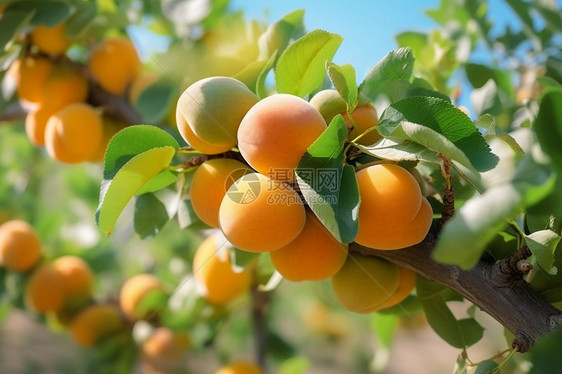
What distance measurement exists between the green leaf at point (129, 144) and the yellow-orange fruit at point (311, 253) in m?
0.15

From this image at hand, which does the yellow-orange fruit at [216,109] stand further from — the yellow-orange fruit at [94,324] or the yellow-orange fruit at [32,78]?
the yellow-orange fruit at [94,324]

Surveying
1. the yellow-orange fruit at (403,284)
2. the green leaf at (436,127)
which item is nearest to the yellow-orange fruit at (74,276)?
the yellow-orange fruit at (403,284)

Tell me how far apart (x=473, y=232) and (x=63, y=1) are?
0.72m

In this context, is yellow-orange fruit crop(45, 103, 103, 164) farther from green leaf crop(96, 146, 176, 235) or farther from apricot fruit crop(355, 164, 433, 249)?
apricot fruit crop(355, 164, 433, 249)

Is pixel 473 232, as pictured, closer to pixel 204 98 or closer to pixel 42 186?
pixel 204 98

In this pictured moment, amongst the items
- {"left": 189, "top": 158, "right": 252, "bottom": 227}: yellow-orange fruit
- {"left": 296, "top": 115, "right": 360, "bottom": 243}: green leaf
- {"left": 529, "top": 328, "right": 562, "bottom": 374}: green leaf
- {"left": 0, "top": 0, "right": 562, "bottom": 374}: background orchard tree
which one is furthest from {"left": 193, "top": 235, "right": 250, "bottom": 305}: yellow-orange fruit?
{"left": 529, "top": 328, "right": 562, "bottom": 374}: green leaf

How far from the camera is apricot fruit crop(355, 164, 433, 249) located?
394 mm

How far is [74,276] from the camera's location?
105 cm

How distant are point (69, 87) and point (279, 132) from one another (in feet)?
1.93

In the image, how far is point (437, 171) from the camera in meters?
0.52

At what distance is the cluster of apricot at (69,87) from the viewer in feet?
2.61

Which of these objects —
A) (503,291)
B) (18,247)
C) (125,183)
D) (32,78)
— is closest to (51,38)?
(32,78)

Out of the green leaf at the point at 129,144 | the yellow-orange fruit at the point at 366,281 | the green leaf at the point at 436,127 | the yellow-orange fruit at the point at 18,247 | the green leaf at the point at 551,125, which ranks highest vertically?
the green leaf at the point at 551,125

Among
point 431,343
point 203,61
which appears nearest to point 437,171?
point 203,61
